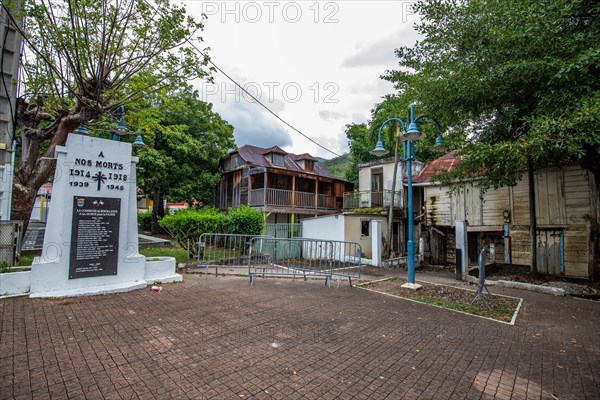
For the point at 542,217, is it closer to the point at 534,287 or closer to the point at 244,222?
the point at 534,287

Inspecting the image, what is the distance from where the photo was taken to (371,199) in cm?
1975

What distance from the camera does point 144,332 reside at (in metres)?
4.01

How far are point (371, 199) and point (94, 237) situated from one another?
652 inches

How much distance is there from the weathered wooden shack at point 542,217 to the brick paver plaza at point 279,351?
7.16 meters

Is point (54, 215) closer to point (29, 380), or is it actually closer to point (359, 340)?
point (29, 380)

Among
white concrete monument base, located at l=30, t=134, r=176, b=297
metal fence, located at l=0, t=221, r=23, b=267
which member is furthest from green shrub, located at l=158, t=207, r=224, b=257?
metal fence, located at l=0, t=221, r=23, b=267

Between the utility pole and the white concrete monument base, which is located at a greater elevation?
the utility pole

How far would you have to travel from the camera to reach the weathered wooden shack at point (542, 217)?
11.1 meters

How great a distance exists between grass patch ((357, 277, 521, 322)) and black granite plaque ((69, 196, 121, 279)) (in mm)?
A: 6259

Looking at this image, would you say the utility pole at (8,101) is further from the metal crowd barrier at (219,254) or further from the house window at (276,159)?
the house window at (276,159)

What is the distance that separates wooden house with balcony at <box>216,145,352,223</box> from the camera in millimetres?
19688

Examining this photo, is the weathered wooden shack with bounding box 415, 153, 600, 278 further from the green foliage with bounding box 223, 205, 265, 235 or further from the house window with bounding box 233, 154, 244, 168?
the house window with bounding box 233, 154, 244, 168

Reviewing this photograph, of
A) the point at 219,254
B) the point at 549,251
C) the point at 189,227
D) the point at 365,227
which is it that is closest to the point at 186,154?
the point at 219,254

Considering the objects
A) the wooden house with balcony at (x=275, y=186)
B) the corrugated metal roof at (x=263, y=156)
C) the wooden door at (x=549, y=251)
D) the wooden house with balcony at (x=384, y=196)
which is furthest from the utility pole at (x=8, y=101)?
the wooden door at (x=549, y=251)
